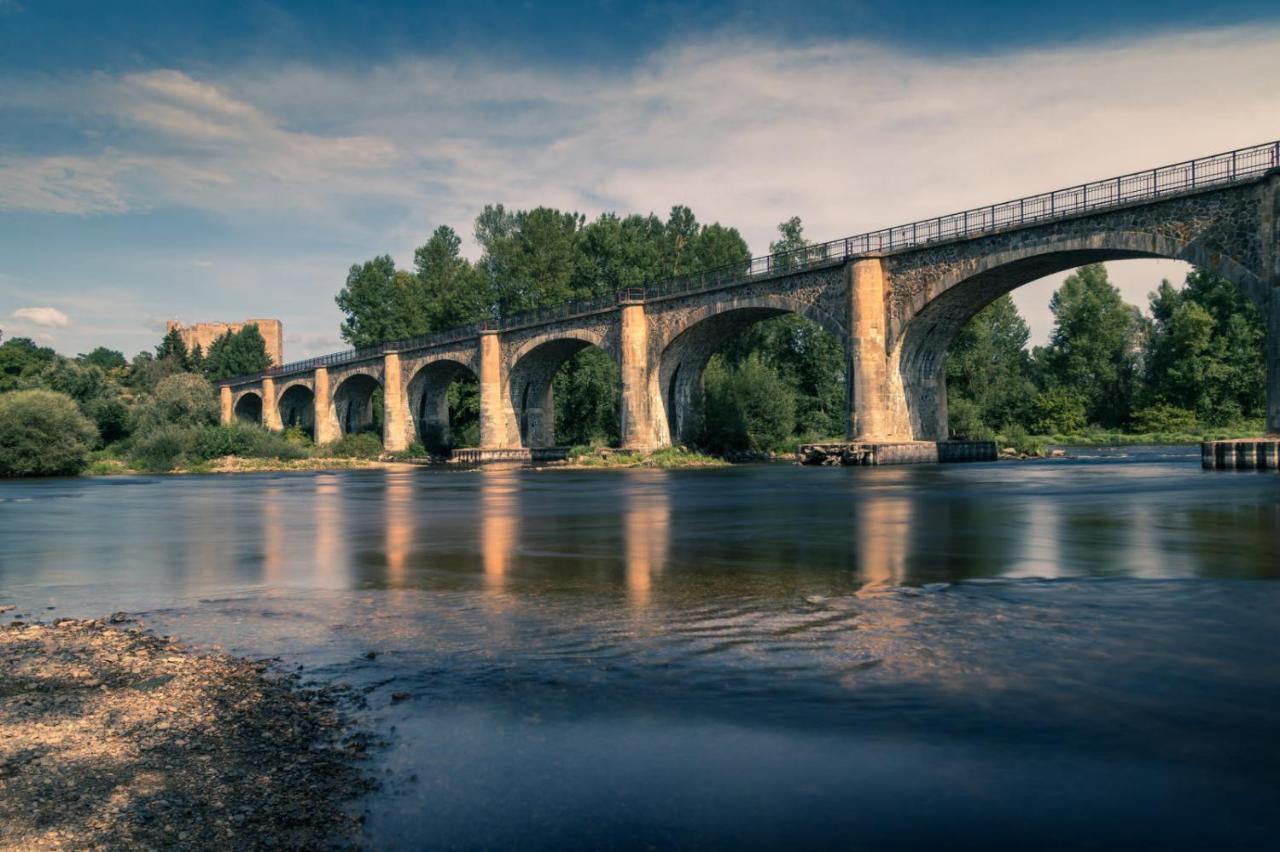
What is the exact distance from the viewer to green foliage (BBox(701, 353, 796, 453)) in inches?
2120

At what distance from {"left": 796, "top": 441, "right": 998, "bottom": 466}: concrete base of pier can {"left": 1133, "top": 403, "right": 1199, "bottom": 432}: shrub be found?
104 ft

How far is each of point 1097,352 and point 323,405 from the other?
Answer: 69.3 metres

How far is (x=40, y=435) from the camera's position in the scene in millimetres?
49750

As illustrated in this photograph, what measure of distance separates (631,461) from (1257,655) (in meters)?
45.1

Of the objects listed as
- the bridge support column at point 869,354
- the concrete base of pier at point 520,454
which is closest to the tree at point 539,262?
the concrete base of pier at point 520,454

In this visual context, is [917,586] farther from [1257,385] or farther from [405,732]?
[1257,385]

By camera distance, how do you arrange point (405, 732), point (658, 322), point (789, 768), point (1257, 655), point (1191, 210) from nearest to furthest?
point (789, 768) < point (405, 732) < point (1257, 655) < point (1191, 210) < point (658, 322)

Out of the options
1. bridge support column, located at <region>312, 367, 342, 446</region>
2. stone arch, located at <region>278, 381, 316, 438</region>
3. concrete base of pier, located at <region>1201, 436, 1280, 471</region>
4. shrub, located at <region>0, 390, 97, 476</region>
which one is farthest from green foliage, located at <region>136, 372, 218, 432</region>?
concrete base of pier, located at <region>1201, 436, 1280, 471</region>

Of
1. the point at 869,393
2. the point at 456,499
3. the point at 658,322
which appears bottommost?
the point at 456,499

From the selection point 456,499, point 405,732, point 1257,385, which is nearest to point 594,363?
point 456,499

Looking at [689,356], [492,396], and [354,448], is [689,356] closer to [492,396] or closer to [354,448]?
[492,396]

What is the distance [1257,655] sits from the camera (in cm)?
679

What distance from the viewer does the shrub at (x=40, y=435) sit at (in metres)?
49.0

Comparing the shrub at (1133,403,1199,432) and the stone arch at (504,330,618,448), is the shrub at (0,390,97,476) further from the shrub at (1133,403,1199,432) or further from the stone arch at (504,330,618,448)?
the shrub at (1133,403,1199,432)
